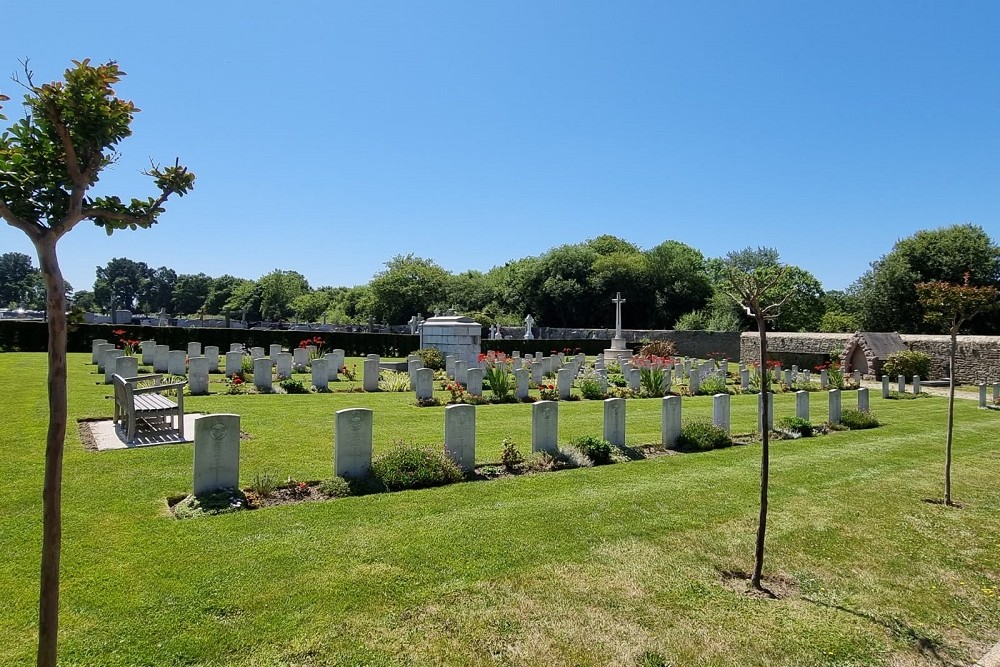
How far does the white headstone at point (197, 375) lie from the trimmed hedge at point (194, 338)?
386 inches

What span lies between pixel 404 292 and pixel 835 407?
1630 inches

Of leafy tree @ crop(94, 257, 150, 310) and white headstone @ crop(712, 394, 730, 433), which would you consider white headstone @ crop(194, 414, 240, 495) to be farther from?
leafy tree @ crop(94, 257, 150, 310)

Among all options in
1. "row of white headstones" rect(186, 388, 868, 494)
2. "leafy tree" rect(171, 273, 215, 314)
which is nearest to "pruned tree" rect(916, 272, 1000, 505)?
"row of white headstones" rect(186, 388, 868, 494)

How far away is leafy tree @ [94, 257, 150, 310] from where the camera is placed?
93.6 metres

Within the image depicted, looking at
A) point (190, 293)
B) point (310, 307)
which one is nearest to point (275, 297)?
point (310, 307)

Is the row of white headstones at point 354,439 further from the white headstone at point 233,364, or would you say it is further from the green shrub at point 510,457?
the white headstone at point 233,364

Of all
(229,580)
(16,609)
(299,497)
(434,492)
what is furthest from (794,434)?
(16,609)

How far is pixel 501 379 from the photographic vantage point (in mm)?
16391

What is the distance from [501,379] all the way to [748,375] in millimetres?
11475

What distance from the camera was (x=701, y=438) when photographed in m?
10.5

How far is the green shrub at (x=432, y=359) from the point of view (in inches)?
829

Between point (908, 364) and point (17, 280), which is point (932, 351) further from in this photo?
point (17, 280)

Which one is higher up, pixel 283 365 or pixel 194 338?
pixel 194 338

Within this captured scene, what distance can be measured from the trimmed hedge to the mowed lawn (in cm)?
1922
